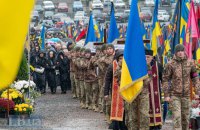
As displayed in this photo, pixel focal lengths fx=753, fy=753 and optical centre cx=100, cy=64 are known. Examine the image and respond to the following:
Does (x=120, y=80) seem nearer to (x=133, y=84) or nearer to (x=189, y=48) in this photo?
(x=133, y=84)

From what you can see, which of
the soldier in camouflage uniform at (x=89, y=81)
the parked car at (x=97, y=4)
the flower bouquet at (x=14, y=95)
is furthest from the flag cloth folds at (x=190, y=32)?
the parked car at (x=97, y=4)

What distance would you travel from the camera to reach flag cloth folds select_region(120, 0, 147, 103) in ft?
32.7

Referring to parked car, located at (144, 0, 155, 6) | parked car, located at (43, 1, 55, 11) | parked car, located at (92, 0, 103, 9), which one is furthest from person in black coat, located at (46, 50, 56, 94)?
parked car, located at (43, 1, 55, 11)

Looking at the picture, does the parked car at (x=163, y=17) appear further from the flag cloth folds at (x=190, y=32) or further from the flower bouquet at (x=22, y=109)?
the flower bouquet at (x=22, y=109)

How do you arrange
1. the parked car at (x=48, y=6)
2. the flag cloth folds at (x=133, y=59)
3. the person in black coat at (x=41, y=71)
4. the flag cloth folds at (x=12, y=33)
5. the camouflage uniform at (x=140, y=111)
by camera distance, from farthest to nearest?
the parked car at (x=48, y=6) → the person in black coat at (x=41, y=71) → the camouflage uniform at (x=140, y=111) → the flag cloth folds at (x=133, y=59) → the flag cloth folds at (x=12, y=33)

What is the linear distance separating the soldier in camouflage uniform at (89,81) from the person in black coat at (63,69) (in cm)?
535

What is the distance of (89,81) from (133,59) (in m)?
7.67

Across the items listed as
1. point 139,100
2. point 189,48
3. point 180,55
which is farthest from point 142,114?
point 189,48

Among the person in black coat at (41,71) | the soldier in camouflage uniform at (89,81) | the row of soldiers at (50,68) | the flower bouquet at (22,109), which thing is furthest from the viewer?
the row of soldiers at (50,68)

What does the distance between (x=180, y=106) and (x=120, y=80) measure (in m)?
1.00

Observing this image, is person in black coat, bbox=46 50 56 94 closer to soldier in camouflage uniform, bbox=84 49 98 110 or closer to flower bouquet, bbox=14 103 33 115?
soldier in camouflage uniform, bbox=84 49 98 110

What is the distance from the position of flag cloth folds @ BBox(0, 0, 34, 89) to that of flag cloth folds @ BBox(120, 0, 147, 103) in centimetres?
654

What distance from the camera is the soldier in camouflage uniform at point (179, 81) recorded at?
10.8m

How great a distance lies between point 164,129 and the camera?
13023mm
